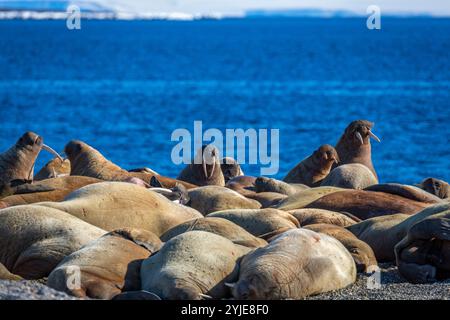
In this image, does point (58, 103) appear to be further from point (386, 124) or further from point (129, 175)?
point (129, 175)

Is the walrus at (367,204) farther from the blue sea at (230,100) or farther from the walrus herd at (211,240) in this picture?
the blue sea at (230,100)

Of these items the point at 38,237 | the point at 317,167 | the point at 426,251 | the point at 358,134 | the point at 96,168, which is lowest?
the point at 426,251

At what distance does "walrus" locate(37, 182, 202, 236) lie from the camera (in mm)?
8852

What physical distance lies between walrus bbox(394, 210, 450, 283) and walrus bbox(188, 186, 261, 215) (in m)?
2.55

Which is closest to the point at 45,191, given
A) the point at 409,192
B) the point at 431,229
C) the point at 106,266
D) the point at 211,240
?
the point at 106,266

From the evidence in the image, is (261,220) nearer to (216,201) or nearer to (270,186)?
(216,201)

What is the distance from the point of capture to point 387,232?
918 centimetres

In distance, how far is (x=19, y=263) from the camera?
805 centimetres

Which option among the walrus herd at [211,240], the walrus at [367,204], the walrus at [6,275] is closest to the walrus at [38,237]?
the walrus herd at [211,240]

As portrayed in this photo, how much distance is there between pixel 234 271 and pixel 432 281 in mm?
1819

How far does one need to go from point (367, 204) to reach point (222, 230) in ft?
8.57

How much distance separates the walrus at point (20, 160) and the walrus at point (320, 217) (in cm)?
412

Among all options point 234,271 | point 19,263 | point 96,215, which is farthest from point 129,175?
point 234,271

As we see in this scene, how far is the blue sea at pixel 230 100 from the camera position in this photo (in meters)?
33.4
